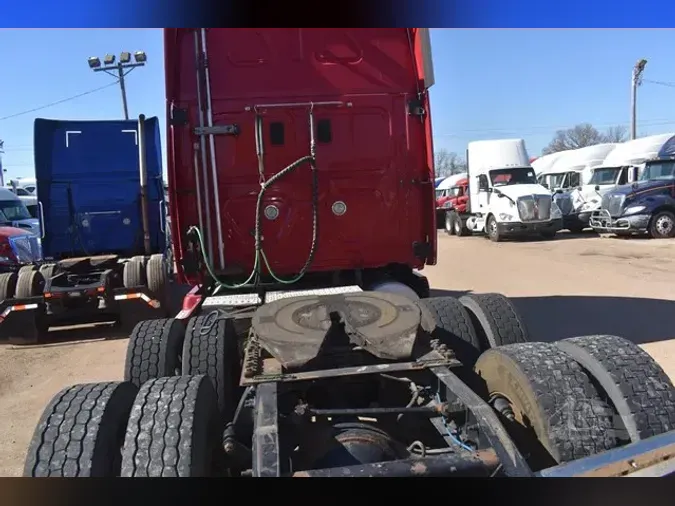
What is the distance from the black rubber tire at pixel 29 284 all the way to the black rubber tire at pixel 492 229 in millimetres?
14935

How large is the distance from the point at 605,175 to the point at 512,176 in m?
3.64

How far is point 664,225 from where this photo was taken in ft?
57.1

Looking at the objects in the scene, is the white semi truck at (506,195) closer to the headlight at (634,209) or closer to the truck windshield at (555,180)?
the headlight at (634,209)

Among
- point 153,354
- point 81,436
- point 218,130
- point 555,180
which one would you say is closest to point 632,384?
point 81,436

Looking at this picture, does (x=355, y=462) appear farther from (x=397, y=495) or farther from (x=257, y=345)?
(x=257, y=345)

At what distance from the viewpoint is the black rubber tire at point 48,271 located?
8.35m

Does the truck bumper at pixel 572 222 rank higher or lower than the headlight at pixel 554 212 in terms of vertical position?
lower

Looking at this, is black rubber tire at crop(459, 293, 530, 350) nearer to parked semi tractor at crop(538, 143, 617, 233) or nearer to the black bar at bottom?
the black bar at bottom

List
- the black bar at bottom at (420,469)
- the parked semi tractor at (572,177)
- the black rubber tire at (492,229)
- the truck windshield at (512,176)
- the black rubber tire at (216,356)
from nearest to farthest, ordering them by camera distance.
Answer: the black bar at bottom at (420,469) < the black rubber tire at (216,356) < the black rubber tire at (492,229) < the truck windshield at (512,176) < the parked semi tractor at (572,177)

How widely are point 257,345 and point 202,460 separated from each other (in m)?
1.15

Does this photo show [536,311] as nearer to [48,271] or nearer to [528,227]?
[48,271]

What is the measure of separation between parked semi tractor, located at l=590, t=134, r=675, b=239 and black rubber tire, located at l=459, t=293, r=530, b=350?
1517cm

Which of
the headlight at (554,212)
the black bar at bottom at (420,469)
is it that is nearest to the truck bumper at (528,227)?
the headlight at (554,212)

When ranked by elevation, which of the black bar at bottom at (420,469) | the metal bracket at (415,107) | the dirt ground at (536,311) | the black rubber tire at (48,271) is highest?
the metal bracket at (415,107)
